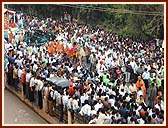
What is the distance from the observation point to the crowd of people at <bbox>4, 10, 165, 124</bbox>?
985cm

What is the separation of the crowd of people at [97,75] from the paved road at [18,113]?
0.38m

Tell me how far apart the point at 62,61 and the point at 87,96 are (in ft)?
15.6

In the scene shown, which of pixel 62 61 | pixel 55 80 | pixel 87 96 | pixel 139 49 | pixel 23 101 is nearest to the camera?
pixel 87 96

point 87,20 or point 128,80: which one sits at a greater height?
point 87,20

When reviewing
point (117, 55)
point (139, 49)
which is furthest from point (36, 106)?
point (139, 49)

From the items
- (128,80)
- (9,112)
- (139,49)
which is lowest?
(9,112)

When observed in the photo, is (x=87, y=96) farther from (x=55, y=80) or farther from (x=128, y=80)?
(x=128, y=80)

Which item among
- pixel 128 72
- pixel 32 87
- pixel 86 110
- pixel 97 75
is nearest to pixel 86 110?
pixel 86 110

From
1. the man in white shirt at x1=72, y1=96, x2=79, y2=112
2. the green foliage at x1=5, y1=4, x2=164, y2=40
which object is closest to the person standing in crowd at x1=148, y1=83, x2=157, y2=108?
the man in white shirt at x1=72, y1=96, x2=79, y2=112

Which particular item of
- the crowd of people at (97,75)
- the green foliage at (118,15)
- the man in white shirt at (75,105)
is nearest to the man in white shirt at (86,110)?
the crowd of people at (97,75)

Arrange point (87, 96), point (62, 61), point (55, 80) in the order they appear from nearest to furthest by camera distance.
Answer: point (87, 96) < point (55, 80) < point (62, 61)

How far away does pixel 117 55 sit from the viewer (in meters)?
15.3

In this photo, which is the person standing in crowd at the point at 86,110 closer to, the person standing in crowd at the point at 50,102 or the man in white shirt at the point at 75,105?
the man in white shirt at the point at 75,105

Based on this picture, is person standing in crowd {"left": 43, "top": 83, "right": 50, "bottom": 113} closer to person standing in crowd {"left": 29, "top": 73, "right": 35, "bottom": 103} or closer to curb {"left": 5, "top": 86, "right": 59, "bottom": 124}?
curb {"left": 5, "top": 86, "right": 59, "bottom": 124}
